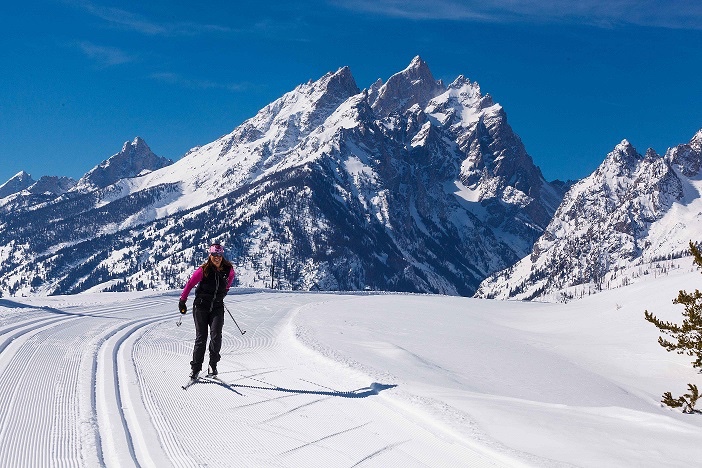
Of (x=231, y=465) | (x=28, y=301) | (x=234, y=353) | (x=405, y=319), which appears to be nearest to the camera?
(x=231, y=465)

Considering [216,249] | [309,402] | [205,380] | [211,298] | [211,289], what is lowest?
[309,402]

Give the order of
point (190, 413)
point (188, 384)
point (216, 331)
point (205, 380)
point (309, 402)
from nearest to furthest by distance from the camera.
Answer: point (190, 413) < point (309, 402) < point (188, 384) < point (205, 380) < point (216, 331)

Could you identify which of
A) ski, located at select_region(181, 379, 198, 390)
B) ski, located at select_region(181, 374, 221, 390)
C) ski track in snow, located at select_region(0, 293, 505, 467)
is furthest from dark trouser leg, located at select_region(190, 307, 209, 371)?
ski track in snow, located at select_region(0, 293, 505, 467)

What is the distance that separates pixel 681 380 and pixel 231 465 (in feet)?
70.9

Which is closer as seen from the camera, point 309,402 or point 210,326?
point 309,402

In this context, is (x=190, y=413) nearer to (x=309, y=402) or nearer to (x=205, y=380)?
(x=309, y=402)

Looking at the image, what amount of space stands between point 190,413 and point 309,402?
1.96 metres

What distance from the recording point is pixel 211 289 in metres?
11.7

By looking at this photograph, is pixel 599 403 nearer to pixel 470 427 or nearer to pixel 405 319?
pixel 470 427

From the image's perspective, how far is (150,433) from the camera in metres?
7.48

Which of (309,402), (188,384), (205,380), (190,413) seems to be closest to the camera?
(190,413)

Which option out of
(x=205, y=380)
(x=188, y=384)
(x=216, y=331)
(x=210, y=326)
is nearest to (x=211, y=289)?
(x=210, y=326)

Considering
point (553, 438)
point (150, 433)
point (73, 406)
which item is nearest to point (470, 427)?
point (553, 438)

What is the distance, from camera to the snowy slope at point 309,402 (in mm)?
7043
